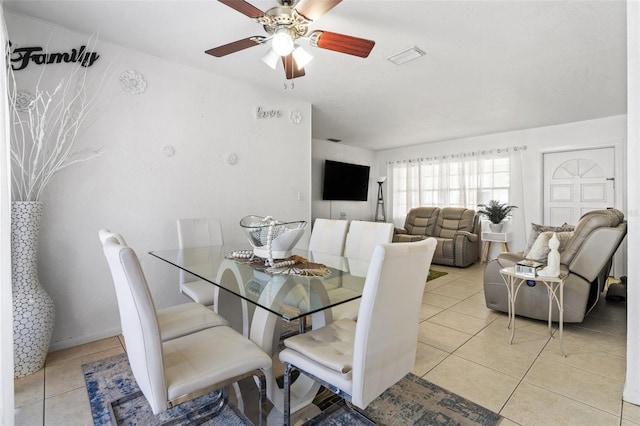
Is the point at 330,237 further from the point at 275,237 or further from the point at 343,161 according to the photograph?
the point at 343,161

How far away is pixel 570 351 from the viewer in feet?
7.63

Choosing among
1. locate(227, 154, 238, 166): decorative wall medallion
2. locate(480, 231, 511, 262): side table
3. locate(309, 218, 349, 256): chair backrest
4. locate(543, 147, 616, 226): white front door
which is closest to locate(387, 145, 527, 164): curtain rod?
locate(543, 147, 616, 226): white front door

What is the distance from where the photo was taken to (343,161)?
6617mm

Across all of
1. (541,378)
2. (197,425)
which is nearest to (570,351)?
(541,378)

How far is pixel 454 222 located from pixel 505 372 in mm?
4047

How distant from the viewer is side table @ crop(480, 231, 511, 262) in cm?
531

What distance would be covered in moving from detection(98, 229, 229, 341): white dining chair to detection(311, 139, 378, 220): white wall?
4.26 meters

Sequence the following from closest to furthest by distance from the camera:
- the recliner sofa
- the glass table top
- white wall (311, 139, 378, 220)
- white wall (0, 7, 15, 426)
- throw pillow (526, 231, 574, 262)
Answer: the glass table top
white wall (0, 7, 15, 426)
throw pillow (526, 231, 574, 262)
the recliner sofa
white wall (311, 139, 378, 220)

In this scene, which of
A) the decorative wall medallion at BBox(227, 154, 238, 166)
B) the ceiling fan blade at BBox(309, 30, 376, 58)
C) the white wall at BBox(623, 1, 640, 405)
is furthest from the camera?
the decorative wall medallion at BBox(227, 154, 238, 166)

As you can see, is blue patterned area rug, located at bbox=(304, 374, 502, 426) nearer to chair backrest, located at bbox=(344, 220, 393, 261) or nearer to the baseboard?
chair backrest, located at bbox=(344, 220, 393, 261)

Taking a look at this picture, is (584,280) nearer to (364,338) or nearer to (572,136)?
(364,338)

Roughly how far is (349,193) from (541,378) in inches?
192

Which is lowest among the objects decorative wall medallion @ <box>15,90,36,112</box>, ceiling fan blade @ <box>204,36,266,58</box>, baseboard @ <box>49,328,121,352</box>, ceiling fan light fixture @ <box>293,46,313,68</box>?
baseboard @ <box>49,328,121,352</box>

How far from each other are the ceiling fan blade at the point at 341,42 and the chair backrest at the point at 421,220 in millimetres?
4706
